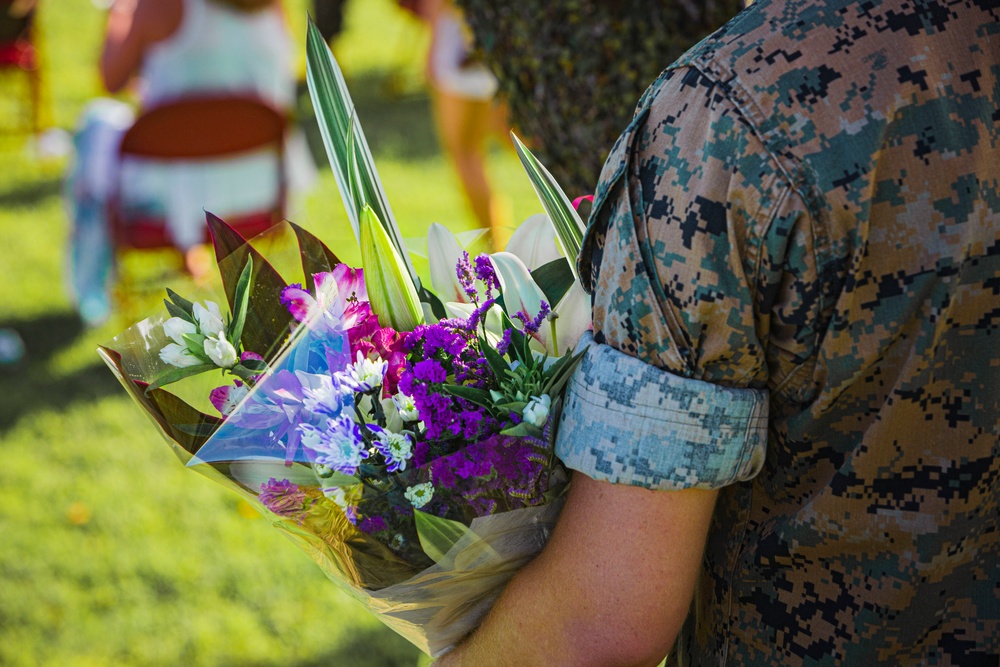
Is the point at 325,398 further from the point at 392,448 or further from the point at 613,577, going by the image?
the point at 613,577

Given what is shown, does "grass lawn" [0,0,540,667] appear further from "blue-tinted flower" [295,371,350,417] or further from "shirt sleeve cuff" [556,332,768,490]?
"shirt sleeve cuff" [556,332,768,490]

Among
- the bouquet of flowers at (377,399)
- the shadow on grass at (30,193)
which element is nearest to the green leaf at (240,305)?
the bouquet of flowers at (377,399)

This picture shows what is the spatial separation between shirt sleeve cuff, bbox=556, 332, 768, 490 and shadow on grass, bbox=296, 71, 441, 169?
632cm

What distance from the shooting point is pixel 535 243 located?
1273 mm

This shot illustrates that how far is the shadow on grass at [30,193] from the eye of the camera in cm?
622

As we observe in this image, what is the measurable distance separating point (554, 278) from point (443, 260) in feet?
0.52

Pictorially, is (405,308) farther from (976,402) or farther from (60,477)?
(60,477)

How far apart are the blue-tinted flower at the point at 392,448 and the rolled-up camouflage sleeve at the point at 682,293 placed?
0.18 metres

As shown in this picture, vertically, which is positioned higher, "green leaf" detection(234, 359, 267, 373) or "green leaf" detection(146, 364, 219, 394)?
"green leaf" detection(234, 359, 267, 373)

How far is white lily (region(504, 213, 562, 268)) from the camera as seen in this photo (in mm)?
1260

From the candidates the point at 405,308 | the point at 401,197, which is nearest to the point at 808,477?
the point at 405,308

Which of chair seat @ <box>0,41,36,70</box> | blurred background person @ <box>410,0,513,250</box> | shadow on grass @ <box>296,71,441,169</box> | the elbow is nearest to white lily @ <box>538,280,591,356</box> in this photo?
the elbow

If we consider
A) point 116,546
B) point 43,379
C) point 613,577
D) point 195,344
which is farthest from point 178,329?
point 43,379

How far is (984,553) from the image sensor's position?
941mm
